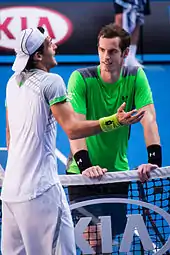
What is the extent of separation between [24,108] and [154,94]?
5.17m

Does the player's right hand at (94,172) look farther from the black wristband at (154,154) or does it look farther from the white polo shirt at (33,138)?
the white polo shirt at (33,138)

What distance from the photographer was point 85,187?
356cm

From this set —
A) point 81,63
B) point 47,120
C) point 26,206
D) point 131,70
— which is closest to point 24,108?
point 47,120

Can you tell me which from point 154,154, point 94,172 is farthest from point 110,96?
point 94,172

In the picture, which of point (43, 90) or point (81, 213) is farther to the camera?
point (81, 213)

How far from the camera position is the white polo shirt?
298cm

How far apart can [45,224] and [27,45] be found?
0.79m

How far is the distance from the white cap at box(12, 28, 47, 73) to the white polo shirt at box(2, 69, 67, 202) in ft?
0.19

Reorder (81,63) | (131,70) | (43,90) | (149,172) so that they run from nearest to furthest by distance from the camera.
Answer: (43,90)
(149,172)
(131,70)
(81,63)

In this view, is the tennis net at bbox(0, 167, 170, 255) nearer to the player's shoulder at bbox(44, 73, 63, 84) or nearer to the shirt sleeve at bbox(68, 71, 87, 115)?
the shirt sleeve at bbox(68, 71, 87, 115)

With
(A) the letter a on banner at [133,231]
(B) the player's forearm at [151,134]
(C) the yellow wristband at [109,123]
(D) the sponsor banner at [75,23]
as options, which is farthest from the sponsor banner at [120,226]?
(D) the sponsor banner at [75,23]

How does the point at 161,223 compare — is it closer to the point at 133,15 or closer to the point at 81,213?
the point at 81,213

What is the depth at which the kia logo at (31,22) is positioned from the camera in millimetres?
8711

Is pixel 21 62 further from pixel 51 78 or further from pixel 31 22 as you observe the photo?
pixel 31 22
